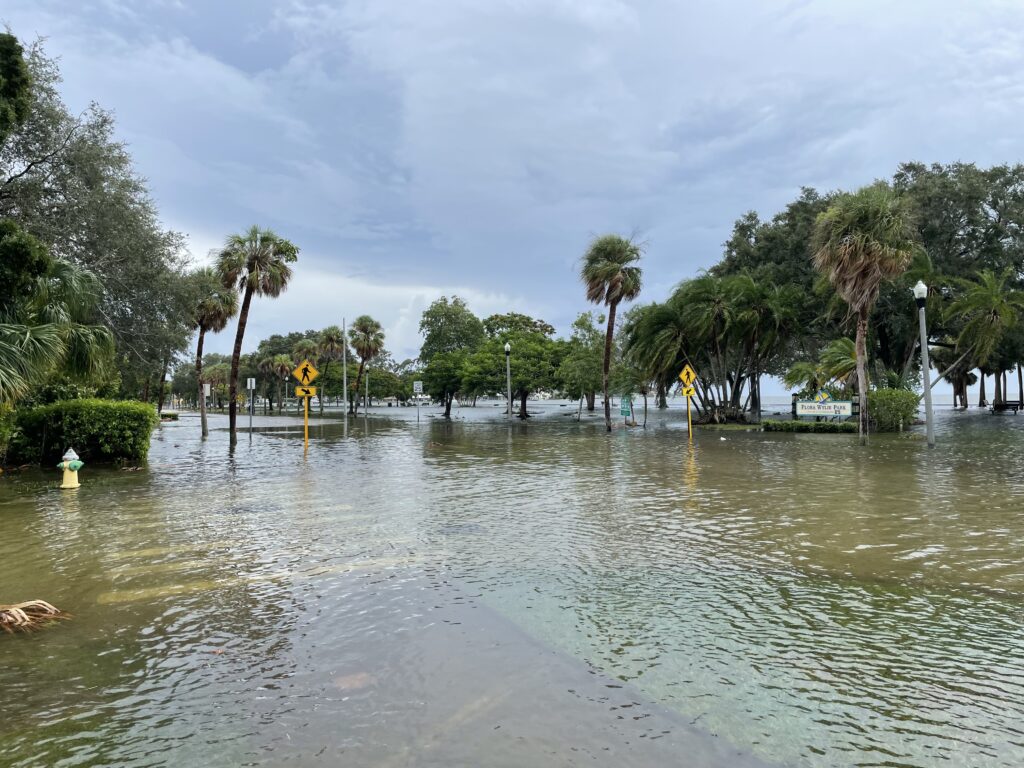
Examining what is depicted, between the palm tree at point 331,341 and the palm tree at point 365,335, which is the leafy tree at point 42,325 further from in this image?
the palm tree at point 331,341

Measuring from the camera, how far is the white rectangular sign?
3116 centimetres

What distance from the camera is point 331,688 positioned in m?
4.06

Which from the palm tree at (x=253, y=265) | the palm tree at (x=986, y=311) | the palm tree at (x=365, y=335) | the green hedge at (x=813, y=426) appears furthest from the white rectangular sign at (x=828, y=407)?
the palm tree at (x=365, y=335)

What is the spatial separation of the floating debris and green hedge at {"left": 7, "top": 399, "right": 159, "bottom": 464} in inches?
543

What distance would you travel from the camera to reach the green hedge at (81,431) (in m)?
17.5

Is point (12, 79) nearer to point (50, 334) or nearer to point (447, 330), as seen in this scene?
point (50, 334)

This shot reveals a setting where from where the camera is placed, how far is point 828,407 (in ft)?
103

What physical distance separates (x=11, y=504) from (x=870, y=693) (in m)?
13.9

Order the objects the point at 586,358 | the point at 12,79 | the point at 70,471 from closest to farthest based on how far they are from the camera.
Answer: the point at 12,79, the point at 70,471, the point at 586,358

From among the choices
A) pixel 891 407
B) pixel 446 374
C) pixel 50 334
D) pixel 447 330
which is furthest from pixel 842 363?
pixel 447 330

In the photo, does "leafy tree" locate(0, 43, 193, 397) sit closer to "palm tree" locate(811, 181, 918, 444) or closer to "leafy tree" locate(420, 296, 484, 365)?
"palm tree" locate(811, 181, 918, 444)

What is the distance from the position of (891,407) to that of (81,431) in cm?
3145

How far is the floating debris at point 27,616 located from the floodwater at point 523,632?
0.61 ft

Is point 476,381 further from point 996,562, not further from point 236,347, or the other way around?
point 996,562
